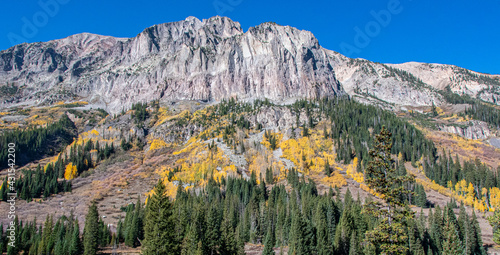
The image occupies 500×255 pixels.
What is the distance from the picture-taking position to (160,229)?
3872 cm

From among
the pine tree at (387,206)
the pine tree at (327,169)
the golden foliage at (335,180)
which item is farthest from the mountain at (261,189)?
the pine tree at (327,169)

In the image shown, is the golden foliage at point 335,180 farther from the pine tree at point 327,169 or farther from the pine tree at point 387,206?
the pine tree at point 387,206

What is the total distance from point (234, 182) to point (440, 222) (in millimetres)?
73184

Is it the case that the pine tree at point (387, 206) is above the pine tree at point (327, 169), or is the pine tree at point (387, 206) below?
below

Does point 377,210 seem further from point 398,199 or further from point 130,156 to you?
point 130,156

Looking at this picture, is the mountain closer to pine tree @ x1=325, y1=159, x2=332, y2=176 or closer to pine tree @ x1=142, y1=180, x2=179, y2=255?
pine tree @ x1=142, y1=180, x2=179, y2=255

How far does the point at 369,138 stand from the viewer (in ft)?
527

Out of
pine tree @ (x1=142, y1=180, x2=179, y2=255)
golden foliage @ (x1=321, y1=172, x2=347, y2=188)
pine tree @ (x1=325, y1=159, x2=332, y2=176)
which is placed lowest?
pine tree @ (x1=142, y1=180, x2=179, y2=255)

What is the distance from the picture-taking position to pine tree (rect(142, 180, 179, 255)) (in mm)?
38000

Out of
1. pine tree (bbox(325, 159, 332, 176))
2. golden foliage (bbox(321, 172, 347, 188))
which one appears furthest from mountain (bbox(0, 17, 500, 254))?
pine tree (bbox(325, 159, 332, 176))

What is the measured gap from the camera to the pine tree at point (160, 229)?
125ft

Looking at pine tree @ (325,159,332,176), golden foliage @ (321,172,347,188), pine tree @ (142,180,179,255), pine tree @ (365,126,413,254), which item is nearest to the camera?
pine tree @ (365,126,413,254)

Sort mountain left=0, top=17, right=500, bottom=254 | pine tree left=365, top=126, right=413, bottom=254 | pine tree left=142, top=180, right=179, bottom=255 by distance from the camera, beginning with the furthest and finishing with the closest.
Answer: mountain left=0, top=17, right=500, bottom=254 < pine tree left=142, top=180, right=179, bottom=255 < pine tree left=365, top=126, right=413, bottom=254

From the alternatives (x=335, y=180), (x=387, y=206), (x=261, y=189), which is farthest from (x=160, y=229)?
(x=335, y=180)
